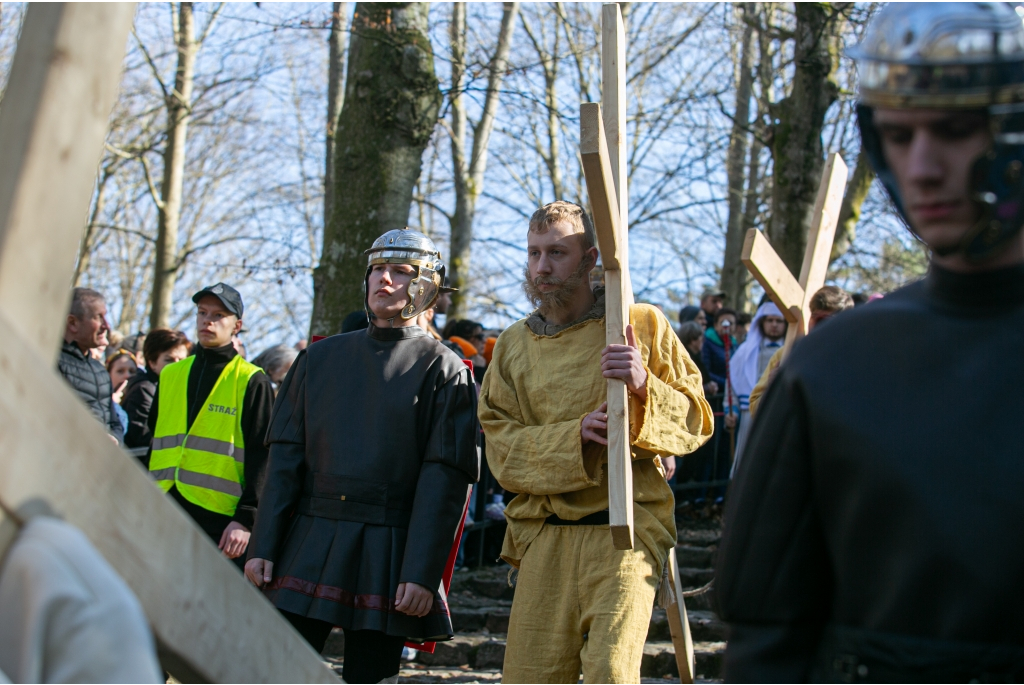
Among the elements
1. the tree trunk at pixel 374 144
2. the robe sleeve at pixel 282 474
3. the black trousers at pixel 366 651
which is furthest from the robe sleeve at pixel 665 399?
the tree trunk at pixel 374 144

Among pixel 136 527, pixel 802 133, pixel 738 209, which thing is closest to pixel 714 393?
pixel 802 133

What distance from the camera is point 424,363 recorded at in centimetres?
404

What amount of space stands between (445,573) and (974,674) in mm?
2692

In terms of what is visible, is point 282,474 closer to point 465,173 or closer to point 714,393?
point 714,393

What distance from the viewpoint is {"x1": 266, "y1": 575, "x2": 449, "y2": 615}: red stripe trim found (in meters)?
3.73

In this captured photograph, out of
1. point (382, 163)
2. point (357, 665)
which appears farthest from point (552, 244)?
point (382, 163)

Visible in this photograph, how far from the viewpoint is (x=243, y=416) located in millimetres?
4938

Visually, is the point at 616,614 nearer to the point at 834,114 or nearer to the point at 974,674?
the point at 974,674

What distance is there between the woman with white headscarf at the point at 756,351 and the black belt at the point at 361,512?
169 inches

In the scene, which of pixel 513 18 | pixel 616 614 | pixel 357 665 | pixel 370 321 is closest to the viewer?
pixel 616 614

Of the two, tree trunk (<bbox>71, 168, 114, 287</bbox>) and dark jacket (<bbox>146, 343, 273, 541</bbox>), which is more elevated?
tree trunk (<bbox>71, 168, 114, 287</bbox>)

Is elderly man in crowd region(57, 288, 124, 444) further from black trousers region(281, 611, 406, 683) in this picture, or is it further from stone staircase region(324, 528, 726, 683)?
stone staircase region(324, 528, 726, 683)

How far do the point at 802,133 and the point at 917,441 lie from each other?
895cm

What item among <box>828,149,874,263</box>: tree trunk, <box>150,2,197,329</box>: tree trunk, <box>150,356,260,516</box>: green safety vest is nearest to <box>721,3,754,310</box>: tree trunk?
<box>828,149,874,263</box>: tree trunk
